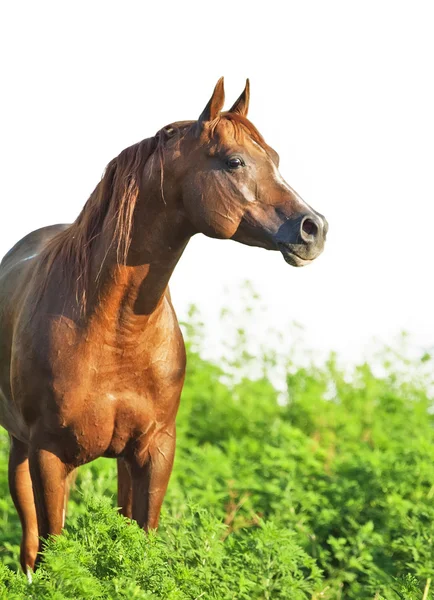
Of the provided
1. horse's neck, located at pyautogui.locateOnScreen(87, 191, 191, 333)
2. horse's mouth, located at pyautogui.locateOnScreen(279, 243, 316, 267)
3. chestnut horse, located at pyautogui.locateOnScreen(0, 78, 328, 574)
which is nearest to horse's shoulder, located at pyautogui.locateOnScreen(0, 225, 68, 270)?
chestnut horse, located at pyautogui.locateOnScreen(0, 78, 328, 574)

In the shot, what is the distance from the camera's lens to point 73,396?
415cm

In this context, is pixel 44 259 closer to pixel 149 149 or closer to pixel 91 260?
pixel 91 260

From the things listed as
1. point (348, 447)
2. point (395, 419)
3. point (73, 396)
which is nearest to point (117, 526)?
point (73, 396)

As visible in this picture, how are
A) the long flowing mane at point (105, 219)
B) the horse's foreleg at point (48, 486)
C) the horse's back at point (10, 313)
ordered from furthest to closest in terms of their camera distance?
1. the horse's back at point (10, 313)
2. the horse's foreleg at point (48, 486)
3. the long flowing mane at point (105, 219)

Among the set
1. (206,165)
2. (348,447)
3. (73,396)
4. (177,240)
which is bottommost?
(348,447)

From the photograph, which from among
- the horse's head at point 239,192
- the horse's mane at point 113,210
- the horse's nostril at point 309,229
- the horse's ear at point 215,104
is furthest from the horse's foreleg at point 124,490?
the horse's ear at point 215,104

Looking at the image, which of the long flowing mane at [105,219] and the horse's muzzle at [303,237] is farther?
the long flowing mane at [105,219]

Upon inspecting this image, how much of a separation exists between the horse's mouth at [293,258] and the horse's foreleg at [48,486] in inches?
50.2

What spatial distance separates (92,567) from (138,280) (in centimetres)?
113

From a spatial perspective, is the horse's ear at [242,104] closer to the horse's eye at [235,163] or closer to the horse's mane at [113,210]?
the horse's mane at [113,210]

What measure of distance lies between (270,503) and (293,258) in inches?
101

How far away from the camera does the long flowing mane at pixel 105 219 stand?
4.08 metres

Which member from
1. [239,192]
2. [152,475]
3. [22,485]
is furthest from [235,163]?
[22,485]

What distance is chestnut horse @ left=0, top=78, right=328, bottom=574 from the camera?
12.9 ft
